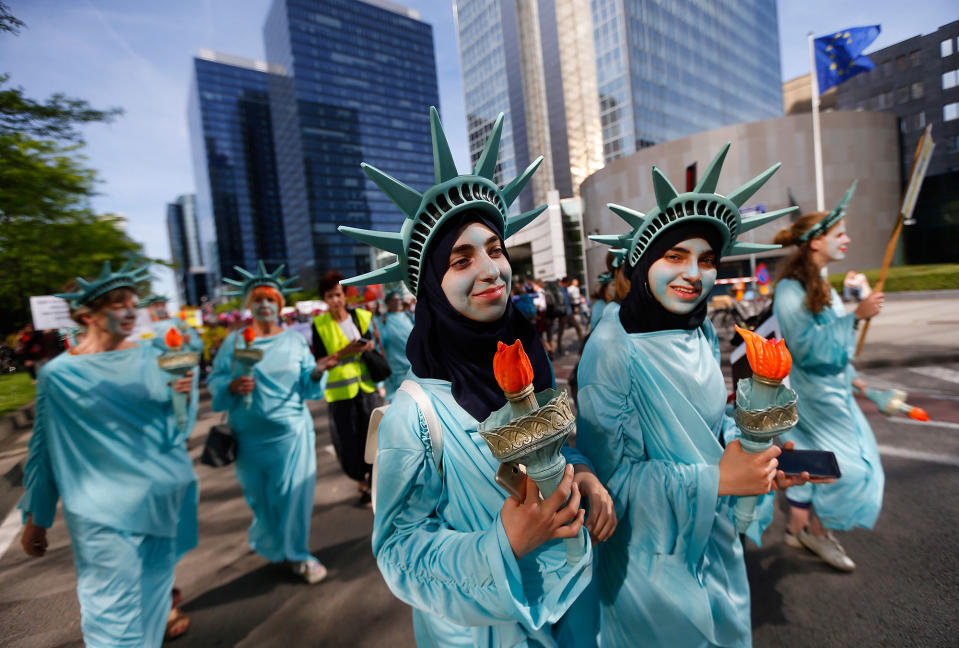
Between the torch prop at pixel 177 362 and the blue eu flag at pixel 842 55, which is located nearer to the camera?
the torch prop at pixel 177 362

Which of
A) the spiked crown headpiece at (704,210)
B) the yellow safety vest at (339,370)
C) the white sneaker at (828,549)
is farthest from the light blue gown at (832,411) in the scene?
the yellow safety vest at (339,370)

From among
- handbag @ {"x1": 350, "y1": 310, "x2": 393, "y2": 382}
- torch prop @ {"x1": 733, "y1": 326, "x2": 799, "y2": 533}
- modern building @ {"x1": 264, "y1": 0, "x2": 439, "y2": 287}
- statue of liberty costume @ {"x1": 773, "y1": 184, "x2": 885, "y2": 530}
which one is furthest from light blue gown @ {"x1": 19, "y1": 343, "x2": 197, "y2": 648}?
modern building @ {"x1": 264, "y1": 0, "x2": 439, "y2": 287}

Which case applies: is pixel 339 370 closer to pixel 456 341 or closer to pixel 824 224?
pixel 456 341

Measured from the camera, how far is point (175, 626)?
115 inches

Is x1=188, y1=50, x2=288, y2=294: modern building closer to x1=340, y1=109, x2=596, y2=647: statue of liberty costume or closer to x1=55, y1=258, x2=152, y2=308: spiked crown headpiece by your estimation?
x1=55, y1=258, x2=152, y2=308: spiked crown headpiece

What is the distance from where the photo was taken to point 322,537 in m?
4.06

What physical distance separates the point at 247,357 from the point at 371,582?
1845 millimetres

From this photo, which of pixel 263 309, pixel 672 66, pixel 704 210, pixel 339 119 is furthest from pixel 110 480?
pixel 339 119

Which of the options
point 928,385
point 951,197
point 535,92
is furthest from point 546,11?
point 928,385

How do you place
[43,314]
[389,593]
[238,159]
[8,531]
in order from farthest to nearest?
[238,159] < [8,531] < [43,314] < [389,593]

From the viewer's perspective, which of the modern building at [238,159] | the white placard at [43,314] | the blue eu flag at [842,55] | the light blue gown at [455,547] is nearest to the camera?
the light blue gown at [455,547]

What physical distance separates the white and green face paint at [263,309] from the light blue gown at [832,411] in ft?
12.0

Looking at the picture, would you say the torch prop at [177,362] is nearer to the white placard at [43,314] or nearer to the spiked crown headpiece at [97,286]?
the spiked crown headpiece at [97,286]

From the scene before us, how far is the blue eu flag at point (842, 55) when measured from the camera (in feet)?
34.6
